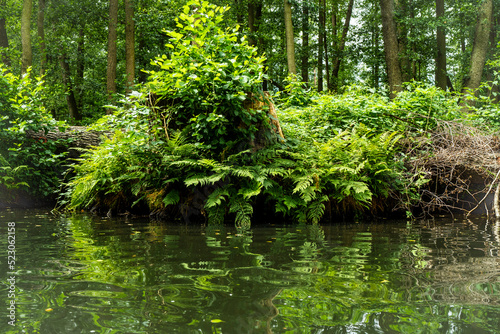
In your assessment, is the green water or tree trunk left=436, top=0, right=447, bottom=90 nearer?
the green water

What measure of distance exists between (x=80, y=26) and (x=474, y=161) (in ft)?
59.5

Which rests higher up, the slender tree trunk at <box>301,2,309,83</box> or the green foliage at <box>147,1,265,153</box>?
the slender tree trunk at <box>301,2,309,83</box>

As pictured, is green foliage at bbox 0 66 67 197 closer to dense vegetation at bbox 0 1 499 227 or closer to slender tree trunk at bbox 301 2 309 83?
dense vegetation at bbox 0 1 499 227

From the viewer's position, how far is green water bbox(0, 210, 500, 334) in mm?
1981

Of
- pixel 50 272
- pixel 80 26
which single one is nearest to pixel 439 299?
pixel 50 272

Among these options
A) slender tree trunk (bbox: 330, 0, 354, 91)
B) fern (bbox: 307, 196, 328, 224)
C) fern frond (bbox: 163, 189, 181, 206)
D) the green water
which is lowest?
the green water

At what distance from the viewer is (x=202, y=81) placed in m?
6.14

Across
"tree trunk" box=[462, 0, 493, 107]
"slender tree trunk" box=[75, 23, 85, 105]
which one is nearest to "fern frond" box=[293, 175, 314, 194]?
"tree trunk" box=[462, 0, 493, 107]

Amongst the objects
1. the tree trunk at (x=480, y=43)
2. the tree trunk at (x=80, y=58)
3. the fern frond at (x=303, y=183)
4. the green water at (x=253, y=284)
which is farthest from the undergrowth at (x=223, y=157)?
the tree trunk at (x=80, y=58)

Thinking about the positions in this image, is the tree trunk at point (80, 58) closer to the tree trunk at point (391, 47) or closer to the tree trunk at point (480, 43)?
the tree trunk at point (391, 47)

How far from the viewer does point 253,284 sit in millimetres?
2641

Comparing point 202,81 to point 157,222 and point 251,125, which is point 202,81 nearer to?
point 251,125

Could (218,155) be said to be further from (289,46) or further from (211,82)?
(289,46)

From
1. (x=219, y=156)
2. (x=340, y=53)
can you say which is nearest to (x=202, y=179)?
(x=219, y=156)
